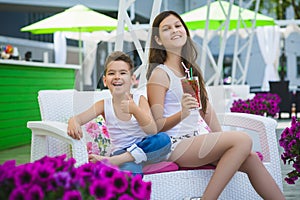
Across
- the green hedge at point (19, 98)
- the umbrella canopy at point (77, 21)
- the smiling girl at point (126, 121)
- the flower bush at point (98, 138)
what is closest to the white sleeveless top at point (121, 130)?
the smiling girl at point (126, 121)

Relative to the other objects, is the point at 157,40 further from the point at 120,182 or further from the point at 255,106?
the point at 255,106

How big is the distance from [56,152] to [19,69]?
19.6 ft

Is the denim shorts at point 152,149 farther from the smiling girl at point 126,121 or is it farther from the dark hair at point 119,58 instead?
the dark hair at point 119,58

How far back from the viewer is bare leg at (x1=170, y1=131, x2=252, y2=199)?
285 centimetres

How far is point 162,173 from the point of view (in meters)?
2.92

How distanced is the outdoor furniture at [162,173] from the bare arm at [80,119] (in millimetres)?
28

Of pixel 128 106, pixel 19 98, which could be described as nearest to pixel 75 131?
pixel 128 106

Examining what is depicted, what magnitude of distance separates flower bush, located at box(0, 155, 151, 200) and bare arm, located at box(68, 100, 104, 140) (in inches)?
40.1

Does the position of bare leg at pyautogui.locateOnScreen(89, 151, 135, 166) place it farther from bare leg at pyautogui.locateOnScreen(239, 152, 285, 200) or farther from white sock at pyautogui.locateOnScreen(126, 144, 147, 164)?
bare leg at pyautogui.locateOnScreen(239, 152, 285, 200)

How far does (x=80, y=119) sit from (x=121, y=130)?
0.80 feet

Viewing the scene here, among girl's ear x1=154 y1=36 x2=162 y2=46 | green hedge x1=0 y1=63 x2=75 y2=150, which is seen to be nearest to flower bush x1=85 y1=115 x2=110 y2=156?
girl's ear x1=154 y1=36 x2=162 y2=46

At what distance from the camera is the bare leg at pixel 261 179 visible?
2.97 metres

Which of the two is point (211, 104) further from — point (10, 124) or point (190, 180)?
point (10, 124)

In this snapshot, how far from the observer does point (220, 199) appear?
3.07 metres
